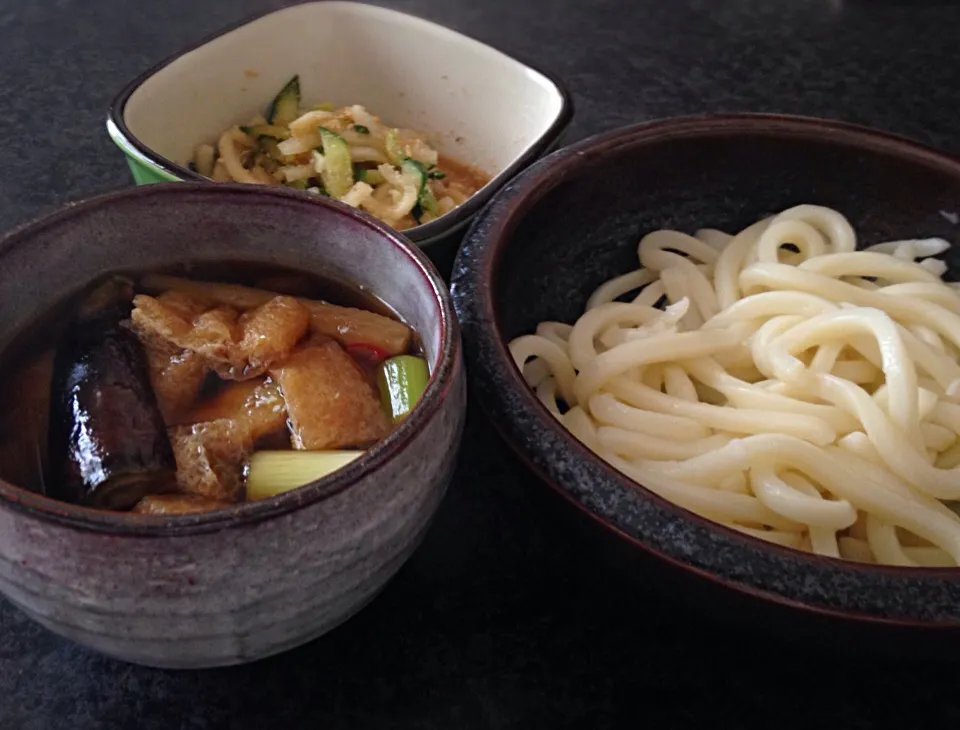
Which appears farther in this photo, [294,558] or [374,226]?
[374,226]

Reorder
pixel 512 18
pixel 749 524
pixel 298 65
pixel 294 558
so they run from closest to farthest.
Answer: pixel 294 558 → pixel 749 524 → pixel 298 65 → pixel 512 18

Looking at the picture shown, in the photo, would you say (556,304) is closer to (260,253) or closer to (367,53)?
(260,253)

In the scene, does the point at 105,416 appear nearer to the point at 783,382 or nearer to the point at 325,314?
the point at 325,314

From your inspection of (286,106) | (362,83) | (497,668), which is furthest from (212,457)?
(362,83)

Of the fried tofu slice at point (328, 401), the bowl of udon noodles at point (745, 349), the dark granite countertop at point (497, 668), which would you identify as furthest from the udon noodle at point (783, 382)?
the fried tofu slice at point (328, 401)

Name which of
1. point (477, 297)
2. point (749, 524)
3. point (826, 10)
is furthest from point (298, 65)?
point (826, 10)

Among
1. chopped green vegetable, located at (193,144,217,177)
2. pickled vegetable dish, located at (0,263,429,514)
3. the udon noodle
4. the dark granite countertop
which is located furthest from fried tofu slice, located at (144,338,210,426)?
chopped green vegetable, located at (193,144,217,177)

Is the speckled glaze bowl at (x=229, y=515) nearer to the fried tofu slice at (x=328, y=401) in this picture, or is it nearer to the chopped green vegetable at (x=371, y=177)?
the fried tofu slice at (x=328, y=401)

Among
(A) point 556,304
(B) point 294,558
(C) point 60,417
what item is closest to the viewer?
(B) point 294,558
